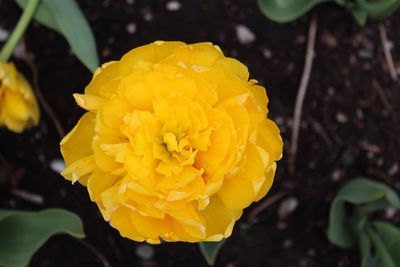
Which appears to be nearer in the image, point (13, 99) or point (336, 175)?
point (13, 99)

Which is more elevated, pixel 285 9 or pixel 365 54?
pixel 285 9

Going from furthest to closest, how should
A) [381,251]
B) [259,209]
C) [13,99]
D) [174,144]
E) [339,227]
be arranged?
[259,209] → [339,227] → [381,251] → [13,99] → [174,144]

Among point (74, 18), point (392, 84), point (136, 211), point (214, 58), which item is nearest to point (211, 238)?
point (136, 211)

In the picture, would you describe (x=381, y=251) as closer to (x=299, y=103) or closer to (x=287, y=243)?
(x=287, y=243)

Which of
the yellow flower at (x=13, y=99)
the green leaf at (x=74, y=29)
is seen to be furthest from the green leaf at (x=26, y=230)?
the green leaf at (x=74, y=29)

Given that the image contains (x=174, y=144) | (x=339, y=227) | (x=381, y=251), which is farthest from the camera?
(x=339, y=227)

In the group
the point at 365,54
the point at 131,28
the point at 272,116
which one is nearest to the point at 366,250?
the point at 272,116

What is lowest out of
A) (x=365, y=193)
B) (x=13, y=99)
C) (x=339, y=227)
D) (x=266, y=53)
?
(x=339, y=227)

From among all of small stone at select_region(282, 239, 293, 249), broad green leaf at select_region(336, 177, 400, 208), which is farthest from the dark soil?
broad green leaf at select_region(336, 177, 400, 208)
